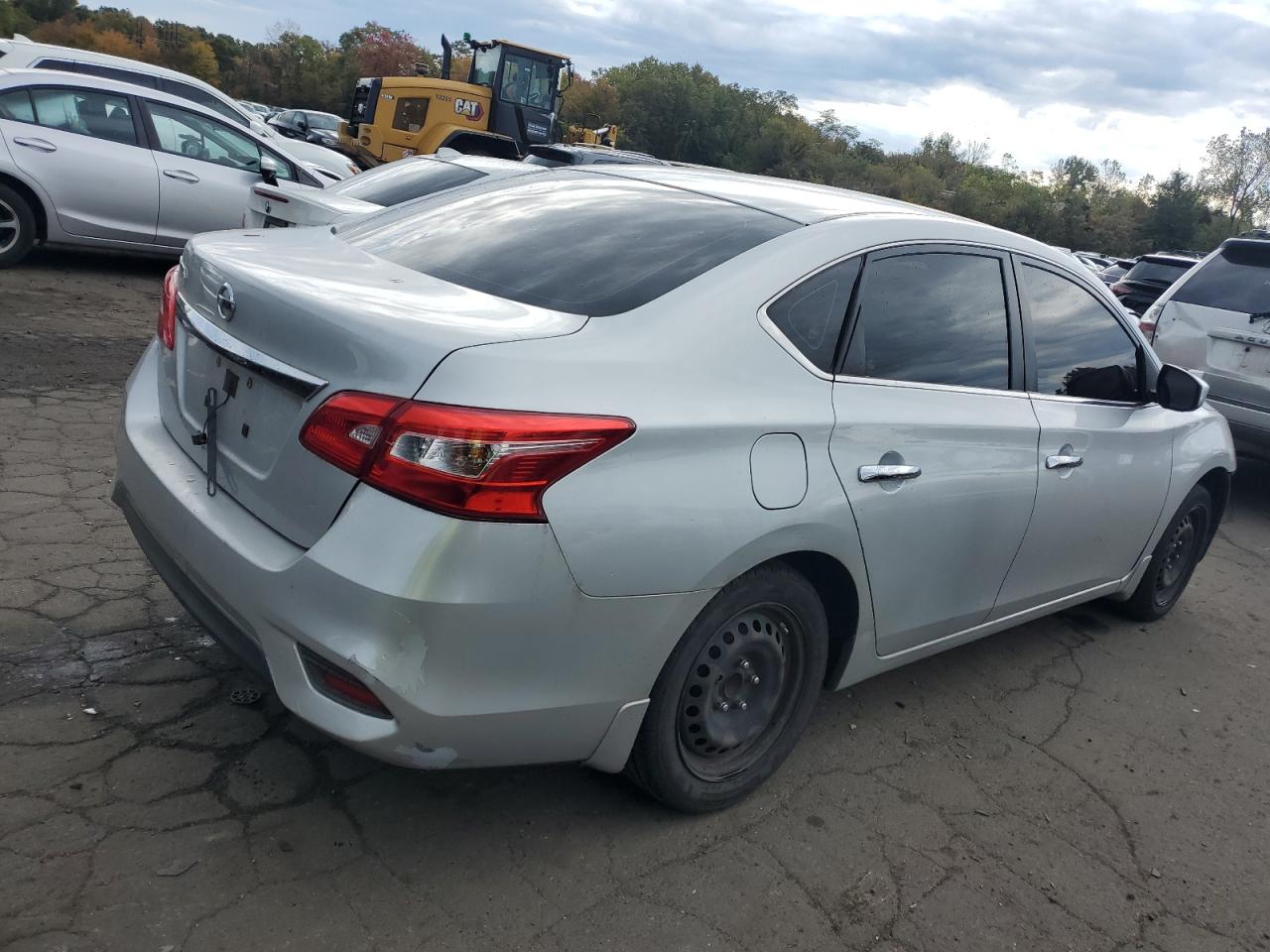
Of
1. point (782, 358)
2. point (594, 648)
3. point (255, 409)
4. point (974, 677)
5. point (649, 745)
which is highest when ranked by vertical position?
point (782, 358)

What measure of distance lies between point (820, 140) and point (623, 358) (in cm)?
5982

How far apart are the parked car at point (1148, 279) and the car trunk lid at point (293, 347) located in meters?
11.7

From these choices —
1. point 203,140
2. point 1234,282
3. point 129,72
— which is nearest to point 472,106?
point 129,72

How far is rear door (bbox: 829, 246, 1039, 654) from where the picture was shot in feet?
9.39

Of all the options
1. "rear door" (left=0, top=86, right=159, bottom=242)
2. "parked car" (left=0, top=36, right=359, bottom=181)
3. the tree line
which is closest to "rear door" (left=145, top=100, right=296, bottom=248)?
"rear door" (left=0, top=86, right=159, bottom=242)

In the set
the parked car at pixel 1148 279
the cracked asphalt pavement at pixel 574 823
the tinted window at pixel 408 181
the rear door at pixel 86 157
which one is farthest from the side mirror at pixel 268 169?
the parked car at pixel 1148 279

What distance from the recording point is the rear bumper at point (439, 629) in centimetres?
212

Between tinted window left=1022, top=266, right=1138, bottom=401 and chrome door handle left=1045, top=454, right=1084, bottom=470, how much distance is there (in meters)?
0.24

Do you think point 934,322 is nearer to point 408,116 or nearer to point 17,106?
point 17,106

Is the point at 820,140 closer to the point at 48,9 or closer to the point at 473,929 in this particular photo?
the point at 48,9

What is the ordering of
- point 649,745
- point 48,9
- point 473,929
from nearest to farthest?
point 473,929 < point 649,745 < point 48,9

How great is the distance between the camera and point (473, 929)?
234 centimetres

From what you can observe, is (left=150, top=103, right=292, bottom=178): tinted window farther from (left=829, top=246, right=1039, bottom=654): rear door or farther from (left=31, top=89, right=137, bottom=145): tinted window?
(left=829, top=246, right=1039, bottom=654): rear door

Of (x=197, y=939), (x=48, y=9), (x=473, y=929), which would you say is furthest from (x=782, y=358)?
(x=48, y=9)
